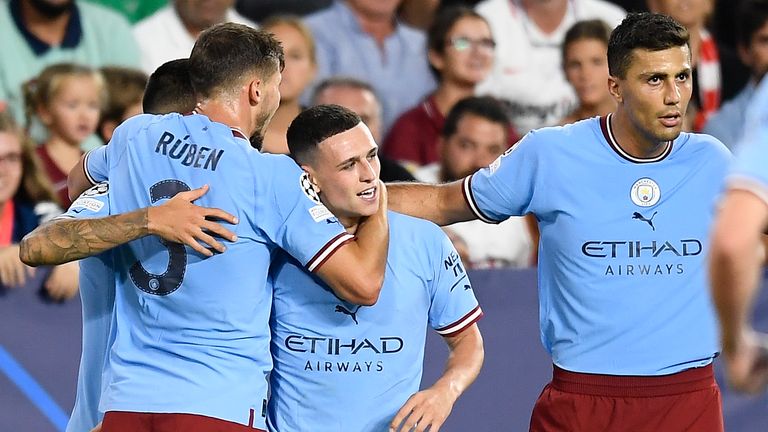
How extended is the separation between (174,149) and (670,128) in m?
1.71

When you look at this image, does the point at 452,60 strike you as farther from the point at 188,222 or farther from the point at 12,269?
the point at 188,222

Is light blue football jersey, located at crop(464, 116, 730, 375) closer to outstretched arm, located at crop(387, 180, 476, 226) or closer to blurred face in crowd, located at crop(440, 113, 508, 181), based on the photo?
outstretched arm, located at crop(387, 180, 476, 226)

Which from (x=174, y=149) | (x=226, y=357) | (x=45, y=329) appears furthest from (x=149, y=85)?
(x=45, y=329)

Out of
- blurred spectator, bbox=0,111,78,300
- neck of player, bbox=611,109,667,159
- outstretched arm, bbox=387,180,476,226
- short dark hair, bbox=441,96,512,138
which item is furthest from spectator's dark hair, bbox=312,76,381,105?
neck of player, bbox=611,109,667,159

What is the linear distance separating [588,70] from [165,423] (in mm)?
4899

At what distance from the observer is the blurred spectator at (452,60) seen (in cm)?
823

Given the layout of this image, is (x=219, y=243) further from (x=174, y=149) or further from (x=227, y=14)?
(x=227, y=14)

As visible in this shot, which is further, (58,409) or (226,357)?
(58,409)

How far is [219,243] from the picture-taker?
13.8 ft

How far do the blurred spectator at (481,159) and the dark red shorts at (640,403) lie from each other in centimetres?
251

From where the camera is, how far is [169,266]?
4305 millimetres

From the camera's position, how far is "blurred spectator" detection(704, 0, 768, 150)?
338 inches

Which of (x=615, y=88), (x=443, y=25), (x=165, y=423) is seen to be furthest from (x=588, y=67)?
(x=165, y=423)

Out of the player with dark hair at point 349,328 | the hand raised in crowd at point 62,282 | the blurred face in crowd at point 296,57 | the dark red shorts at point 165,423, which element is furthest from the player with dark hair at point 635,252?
the blurred face in crowd at point 296,57
